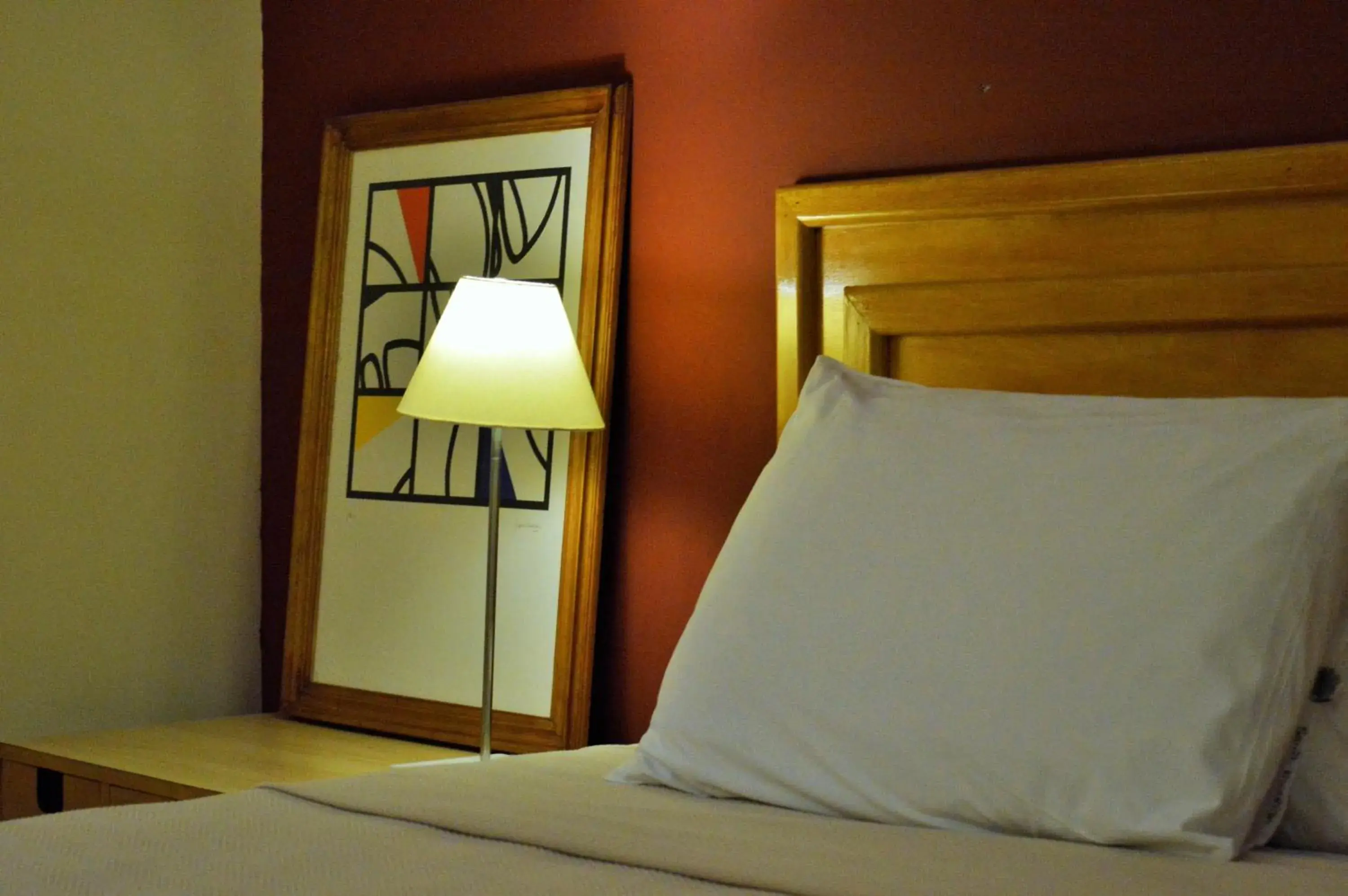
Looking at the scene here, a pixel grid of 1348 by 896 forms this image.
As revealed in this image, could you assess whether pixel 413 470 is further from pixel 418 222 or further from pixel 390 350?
pixel 418 222

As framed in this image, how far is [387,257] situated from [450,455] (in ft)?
1.28

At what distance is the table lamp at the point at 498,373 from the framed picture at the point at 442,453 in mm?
189

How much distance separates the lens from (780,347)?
2068 millimetres

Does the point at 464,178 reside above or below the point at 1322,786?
above

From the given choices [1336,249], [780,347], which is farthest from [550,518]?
[1336,249]

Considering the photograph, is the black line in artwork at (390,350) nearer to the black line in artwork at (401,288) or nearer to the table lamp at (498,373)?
the black line in artwork at (401,288)

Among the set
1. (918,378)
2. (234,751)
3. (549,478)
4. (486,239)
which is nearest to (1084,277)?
(918,378)

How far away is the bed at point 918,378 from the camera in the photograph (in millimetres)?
1003

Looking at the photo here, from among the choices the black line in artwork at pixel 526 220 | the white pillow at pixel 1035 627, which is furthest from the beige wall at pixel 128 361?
the white pillow at pixel 1035 627

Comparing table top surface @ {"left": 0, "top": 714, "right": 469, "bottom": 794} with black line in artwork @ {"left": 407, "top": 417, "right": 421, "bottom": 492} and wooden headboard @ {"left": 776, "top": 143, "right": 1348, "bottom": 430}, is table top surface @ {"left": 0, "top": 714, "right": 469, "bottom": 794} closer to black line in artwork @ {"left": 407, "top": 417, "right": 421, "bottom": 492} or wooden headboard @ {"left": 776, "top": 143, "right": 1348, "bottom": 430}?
black line in artwork @ {"left": 407, "top": 417, "right": 421, "bottom": 492}

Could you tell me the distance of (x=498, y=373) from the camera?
202cm

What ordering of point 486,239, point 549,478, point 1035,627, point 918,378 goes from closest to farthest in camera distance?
point 1035,627
point 918,378
point 549,478
point 486,239

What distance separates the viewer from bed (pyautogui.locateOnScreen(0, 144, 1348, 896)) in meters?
1.00

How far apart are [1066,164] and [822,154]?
0.39 meters
